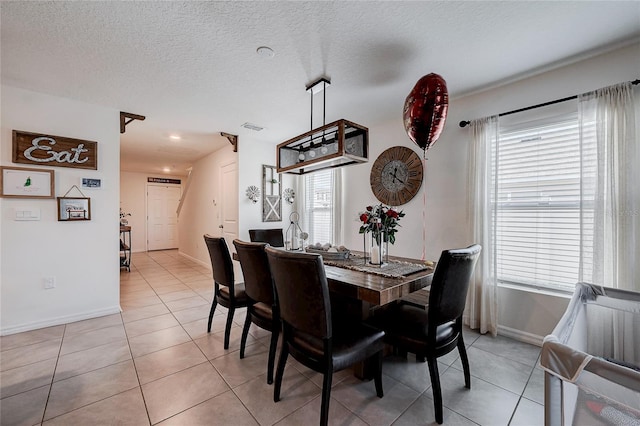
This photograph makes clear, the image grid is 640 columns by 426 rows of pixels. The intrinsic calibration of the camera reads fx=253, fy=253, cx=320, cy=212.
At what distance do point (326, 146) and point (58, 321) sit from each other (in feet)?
11.7

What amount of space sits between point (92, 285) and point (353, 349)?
11.0 ft

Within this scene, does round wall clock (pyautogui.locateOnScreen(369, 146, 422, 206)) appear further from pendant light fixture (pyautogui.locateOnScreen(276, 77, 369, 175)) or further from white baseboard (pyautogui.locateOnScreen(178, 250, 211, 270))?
white baseboard (pyautogui.locateOnScreen(178, 250, 211, 270))

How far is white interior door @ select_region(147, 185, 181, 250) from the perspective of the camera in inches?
315

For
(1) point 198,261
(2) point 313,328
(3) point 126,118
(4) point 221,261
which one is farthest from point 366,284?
(1) point 198,261

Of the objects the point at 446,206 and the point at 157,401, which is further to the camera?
the point at 446,206

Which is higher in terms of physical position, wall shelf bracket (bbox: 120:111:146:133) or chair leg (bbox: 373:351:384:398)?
wall shelf bracket (bbox: 120:111:146:133)

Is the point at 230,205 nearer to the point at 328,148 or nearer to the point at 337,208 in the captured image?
the point at 337,208

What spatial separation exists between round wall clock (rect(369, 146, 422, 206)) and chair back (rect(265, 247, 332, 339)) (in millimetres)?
2383

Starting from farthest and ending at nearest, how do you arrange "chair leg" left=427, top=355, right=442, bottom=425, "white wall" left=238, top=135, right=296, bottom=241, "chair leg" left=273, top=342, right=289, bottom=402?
"white wall" left=238, top=135, right=296, bottom=241
"chair leg" left=273, top=342, right=289, bottom=402
"chair leg" left=427, top=355, right=442, bottom=425

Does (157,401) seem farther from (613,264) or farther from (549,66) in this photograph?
(549,66)

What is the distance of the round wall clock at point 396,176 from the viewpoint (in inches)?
130

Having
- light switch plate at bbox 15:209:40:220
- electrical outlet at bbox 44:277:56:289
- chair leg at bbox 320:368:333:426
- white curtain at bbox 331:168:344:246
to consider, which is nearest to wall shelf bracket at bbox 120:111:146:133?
light switch plate at bbox 15:209:40:220

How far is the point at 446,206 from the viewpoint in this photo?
9.97 feet

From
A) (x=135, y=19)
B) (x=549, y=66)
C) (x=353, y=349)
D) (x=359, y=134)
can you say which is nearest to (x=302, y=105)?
(x=359, y=134)
